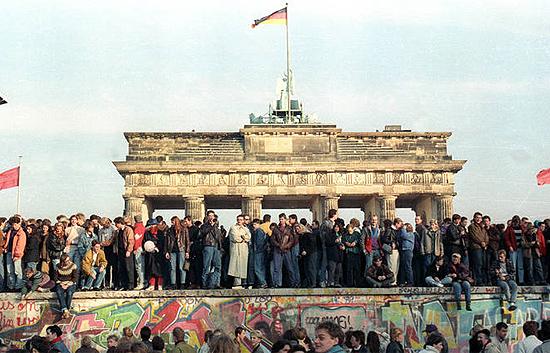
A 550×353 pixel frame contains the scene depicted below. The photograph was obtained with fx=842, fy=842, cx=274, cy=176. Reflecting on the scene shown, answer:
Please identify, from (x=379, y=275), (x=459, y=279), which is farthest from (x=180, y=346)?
(x=459, y=279)

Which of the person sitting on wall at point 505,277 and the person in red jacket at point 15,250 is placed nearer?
the person in red jacket at point 15,250

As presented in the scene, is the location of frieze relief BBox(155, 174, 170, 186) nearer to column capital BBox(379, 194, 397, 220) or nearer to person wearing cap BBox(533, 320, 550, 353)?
column capital BBox(379, 194, 397, 220)

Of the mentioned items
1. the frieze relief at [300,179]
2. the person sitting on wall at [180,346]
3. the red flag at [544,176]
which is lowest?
the person sitting on wall at [180,346]

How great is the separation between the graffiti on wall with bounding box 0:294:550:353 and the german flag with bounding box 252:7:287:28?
28.6 metres

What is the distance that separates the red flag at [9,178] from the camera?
32406mm

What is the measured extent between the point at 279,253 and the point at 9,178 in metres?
17.8

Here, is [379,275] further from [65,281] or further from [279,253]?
[65,281]

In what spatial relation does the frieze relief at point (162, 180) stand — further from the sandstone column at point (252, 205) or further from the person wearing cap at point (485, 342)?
the person wearing cap at point (485, 342)

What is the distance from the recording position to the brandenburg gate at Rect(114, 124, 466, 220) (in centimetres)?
4738

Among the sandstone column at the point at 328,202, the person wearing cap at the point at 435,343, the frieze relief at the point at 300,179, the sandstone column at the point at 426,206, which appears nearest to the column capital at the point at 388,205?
the frieze relief at the point at 300,179

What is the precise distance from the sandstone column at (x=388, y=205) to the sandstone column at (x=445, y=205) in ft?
8.84

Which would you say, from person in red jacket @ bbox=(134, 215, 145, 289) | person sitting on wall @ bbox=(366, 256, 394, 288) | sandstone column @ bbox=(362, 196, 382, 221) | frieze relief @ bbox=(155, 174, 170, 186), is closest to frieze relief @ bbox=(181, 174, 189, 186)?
frieze relief @ bbox=(155, 174, 170, 186)

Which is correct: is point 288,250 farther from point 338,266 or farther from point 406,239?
point 406,239

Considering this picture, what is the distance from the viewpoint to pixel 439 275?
18.6 meters
